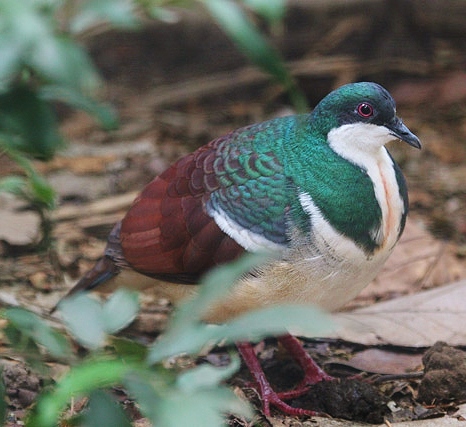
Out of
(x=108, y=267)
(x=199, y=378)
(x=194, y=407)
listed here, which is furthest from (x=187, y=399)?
(x=108, y=267)

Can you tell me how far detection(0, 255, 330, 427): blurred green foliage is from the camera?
1.45 metres

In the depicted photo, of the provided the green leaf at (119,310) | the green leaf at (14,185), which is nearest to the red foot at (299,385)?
the green leaf at (14,185)

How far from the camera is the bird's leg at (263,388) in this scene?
11.4 feet

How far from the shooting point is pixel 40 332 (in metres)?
1.76

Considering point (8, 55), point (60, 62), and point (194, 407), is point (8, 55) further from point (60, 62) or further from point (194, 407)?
point (194, 407)

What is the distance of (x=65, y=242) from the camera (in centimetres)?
504

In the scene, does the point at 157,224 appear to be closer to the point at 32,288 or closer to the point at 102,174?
the point at 32,288

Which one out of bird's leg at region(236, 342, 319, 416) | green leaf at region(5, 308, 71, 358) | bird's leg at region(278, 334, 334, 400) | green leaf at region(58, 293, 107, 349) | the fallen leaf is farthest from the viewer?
the fallen leaf

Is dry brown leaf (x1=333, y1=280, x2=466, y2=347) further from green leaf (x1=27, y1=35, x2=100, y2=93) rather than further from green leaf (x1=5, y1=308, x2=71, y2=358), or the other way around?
green leaf (x1=27, y1=35, x2=100, y2=93)

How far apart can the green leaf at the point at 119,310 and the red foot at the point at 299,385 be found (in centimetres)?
179

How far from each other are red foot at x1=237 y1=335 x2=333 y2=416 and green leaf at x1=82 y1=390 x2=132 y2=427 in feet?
6.26

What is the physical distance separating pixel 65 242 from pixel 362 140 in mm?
2191

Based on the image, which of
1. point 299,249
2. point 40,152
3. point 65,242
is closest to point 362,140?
point 299,249

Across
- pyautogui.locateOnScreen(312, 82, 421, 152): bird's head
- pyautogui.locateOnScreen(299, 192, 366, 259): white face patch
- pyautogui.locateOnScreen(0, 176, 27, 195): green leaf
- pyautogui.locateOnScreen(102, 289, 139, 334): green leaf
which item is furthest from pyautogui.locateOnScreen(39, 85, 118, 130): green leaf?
pyautogui.locateOnScreen(312, 82, 421, 152): bird's head
